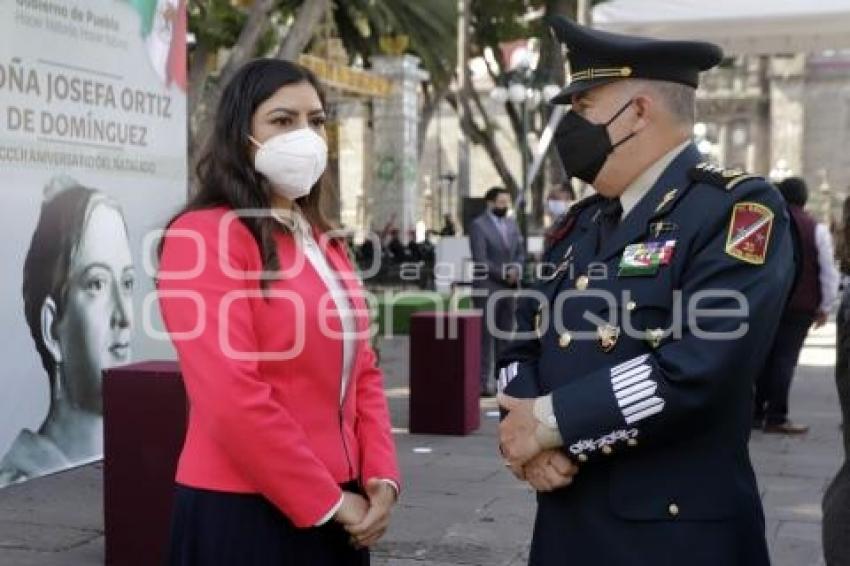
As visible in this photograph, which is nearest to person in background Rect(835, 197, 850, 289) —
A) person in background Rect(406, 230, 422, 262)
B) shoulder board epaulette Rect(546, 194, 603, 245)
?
shoulder board epaulette Rect(546, 194, 603, 245)

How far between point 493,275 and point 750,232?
8.07 metres

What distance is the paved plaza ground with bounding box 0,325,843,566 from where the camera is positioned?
5.30 meters

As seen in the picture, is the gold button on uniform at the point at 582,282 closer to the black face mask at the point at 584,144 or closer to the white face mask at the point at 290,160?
the black face mask at the point at 584,144

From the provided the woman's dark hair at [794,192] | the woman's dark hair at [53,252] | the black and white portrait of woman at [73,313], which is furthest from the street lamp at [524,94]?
the woman's dark hair at [53,252]

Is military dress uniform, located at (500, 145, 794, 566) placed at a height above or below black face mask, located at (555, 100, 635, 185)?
below

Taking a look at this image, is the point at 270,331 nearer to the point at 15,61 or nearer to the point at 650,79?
the point at 650,79

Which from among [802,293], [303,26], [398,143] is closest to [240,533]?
[802,293]

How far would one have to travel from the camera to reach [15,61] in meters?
6.28

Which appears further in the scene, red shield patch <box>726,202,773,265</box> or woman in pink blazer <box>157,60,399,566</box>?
woman in pink blazer <box>157,60,399,566</box>

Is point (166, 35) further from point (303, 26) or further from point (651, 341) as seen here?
point (651, 341)

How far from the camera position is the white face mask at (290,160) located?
2752mm

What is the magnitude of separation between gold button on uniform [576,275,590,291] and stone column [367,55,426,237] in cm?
2474

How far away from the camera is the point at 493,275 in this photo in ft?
34.1

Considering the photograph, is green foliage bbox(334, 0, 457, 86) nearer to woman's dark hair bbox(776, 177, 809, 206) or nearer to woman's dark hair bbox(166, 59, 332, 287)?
woman's dark hair bbox(776, 177, 809, 206)
